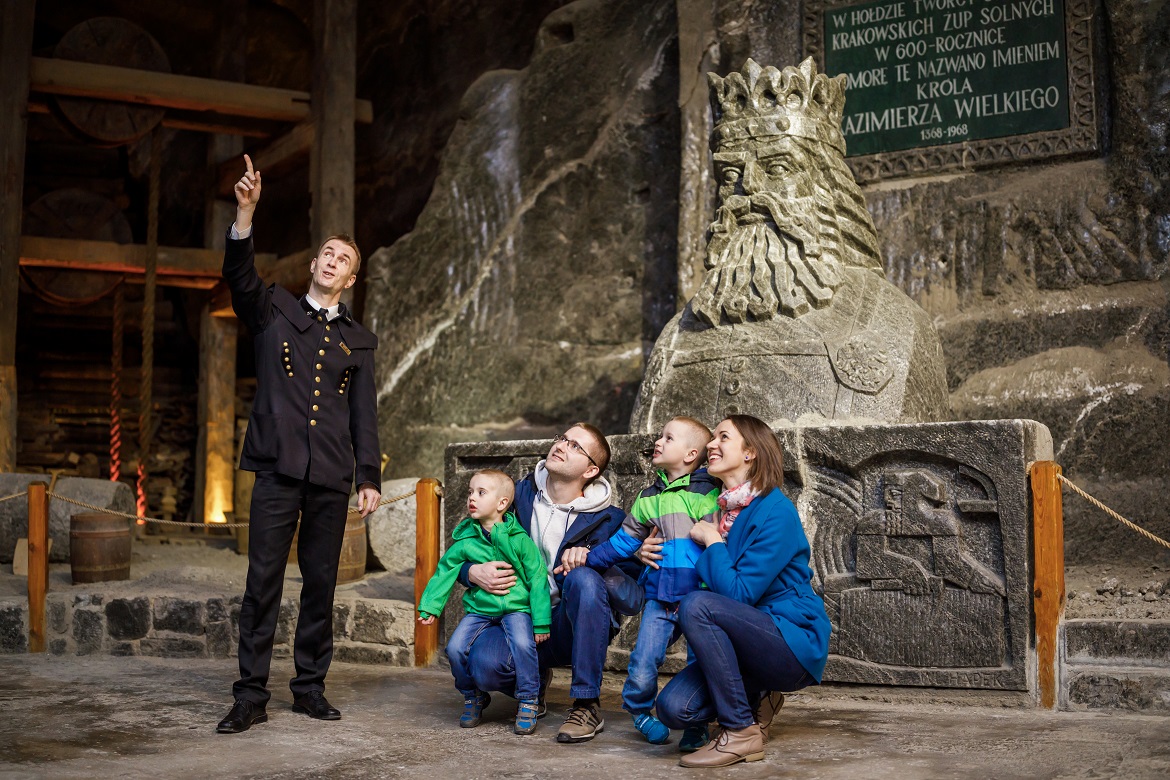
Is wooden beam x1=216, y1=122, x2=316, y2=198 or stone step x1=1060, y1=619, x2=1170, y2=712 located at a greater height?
wooden beam x1=216, y1=122, x2=316, y2=198

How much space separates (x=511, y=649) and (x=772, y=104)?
2629 millimetres

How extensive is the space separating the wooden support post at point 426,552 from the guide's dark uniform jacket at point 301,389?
123 cm

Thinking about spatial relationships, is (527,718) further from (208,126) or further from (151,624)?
(208,126)

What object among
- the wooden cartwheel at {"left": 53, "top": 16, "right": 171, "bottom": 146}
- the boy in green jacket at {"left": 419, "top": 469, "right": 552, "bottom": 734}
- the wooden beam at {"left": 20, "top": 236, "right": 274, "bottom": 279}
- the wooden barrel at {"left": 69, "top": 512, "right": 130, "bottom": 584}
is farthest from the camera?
the wooden beam at {"left": 20, "top": 236, "right": 274, "bottom": 279}

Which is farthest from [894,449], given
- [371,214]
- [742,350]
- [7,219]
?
[371,214]

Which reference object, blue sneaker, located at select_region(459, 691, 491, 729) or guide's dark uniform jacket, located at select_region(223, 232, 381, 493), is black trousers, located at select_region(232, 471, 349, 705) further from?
blue sneaker, located at select_region(459, 691, 491, 729)

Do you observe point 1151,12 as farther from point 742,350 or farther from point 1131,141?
point 742,350

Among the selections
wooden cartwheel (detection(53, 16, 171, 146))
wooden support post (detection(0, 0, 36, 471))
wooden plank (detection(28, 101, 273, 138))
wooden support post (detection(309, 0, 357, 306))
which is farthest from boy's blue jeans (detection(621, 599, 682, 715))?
wooden plank (detection(28, 101, 273, 138))

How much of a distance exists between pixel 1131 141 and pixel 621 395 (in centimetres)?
320

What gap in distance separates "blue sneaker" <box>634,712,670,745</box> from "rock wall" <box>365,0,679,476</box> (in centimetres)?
410

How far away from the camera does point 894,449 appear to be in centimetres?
437

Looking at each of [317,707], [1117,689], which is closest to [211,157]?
[317,707]

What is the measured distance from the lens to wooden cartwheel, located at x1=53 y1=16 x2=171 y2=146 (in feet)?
30.1

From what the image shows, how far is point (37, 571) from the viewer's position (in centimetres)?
579
